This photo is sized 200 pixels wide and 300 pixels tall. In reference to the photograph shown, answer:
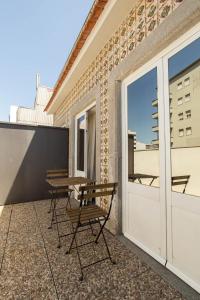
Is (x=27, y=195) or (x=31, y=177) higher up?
(x=31, y=177)

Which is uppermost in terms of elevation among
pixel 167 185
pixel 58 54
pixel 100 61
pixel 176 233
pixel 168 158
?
pixel 58 54

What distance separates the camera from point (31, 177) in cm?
470

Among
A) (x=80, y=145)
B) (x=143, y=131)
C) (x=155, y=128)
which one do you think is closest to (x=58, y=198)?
(x=80, y=145)

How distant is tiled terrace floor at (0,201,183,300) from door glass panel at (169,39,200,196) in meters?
0.95

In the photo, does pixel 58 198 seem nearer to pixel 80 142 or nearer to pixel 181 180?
pixel 80 142

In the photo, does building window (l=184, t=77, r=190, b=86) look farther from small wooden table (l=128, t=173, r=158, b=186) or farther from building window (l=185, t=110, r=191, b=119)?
small wooden table (l=128, t=173, r=158, b=186)

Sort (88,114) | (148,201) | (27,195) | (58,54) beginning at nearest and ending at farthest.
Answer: (148,201)
(88,114)
(27,195)
(58,54)

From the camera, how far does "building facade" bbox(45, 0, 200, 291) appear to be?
1.61m

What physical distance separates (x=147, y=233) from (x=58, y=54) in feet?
33.1

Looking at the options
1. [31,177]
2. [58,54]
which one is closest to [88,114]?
[31,177]

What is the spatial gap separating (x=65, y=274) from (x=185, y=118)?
6.71ft

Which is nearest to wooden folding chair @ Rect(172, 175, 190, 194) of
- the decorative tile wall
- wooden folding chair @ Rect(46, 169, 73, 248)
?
the decorative tile wall

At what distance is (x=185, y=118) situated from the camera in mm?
1687

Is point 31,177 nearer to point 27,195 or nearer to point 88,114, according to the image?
point 27,195
